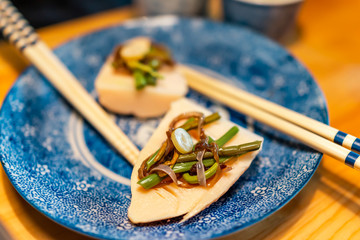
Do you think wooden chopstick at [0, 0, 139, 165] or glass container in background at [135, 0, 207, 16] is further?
glass container in background at [135, 0, 207, 16]

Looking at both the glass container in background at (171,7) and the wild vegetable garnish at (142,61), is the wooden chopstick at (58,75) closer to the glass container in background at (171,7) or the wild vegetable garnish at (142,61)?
the wild vegetable garnish at (142,61)

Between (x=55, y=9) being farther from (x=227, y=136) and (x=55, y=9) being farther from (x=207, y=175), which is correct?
(x=207, y=175)

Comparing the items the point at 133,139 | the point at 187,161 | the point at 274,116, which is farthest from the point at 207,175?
the point at 133,139

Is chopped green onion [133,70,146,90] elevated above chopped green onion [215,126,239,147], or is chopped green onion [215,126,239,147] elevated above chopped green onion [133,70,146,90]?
chopped green onion [133,70,146,90]

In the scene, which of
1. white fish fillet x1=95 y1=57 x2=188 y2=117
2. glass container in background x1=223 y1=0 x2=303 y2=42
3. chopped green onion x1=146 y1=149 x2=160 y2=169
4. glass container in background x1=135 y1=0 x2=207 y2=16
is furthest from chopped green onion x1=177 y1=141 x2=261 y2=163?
Result: glass container in background x1=135 y1=0 x2=207 y2=16

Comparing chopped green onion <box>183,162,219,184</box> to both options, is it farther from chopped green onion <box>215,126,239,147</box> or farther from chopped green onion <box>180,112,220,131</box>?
chopped green onion <box>180,112,220,131</box>

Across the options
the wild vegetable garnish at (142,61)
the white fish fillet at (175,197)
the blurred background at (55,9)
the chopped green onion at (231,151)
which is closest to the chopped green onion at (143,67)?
the wild vegetable garnish at (142,61)

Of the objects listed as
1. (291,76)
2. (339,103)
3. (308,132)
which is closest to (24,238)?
(308,132)
